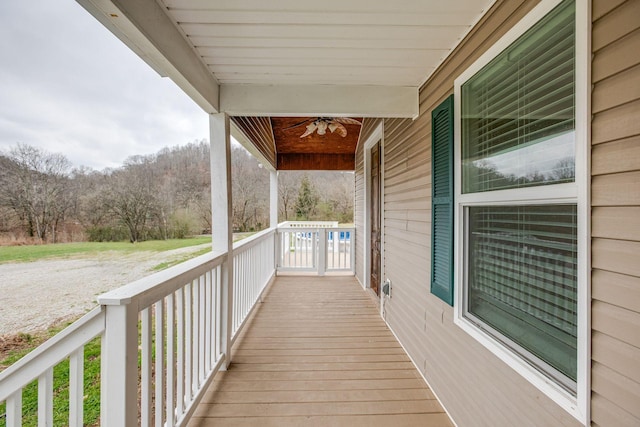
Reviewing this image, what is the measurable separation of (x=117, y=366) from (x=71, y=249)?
1.79 feet

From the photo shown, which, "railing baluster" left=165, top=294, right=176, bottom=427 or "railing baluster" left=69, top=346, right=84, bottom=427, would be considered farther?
"railing baluster" left=165, top=294, right=176, bottom=427

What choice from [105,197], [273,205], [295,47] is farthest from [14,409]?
[273,205]

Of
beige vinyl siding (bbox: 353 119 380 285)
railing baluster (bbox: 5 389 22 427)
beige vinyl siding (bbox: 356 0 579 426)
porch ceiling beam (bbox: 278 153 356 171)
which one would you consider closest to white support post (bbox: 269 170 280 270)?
porch ceiling beam (bbox: 278 153 356 171)

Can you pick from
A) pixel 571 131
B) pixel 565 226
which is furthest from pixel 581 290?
pixel 571 131

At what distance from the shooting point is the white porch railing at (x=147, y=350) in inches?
35.0

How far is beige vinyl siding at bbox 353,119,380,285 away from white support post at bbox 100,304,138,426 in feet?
13.2

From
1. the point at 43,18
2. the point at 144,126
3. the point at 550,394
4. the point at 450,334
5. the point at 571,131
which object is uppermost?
the point at 43,18

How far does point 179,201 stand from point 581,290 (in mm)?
2152

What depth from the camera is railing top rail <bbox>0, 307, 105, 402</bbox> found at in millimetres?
764

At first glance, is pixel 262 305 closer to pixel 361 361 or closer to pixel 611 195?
pixel 361 361

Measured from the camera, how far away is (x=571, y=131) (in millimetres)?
1001

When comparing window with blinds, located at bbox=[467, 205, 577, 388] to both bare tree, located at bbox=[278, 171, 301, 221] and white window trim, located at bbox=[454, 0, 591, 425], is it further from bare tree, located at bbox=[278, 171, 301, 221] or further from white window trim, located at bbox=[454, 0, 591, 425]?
bare tree, located at bbox=[278, 171, 301, 221]

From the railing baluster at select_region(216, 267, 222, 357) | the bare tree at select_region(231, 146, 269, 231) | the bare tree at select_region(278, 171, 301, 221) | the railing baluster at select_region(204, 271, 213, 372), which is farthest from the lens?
the bare tree at select_region(278, 171, 301, 221)

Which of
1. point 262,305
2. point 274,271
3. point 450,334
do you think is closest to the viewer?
point 450,334
